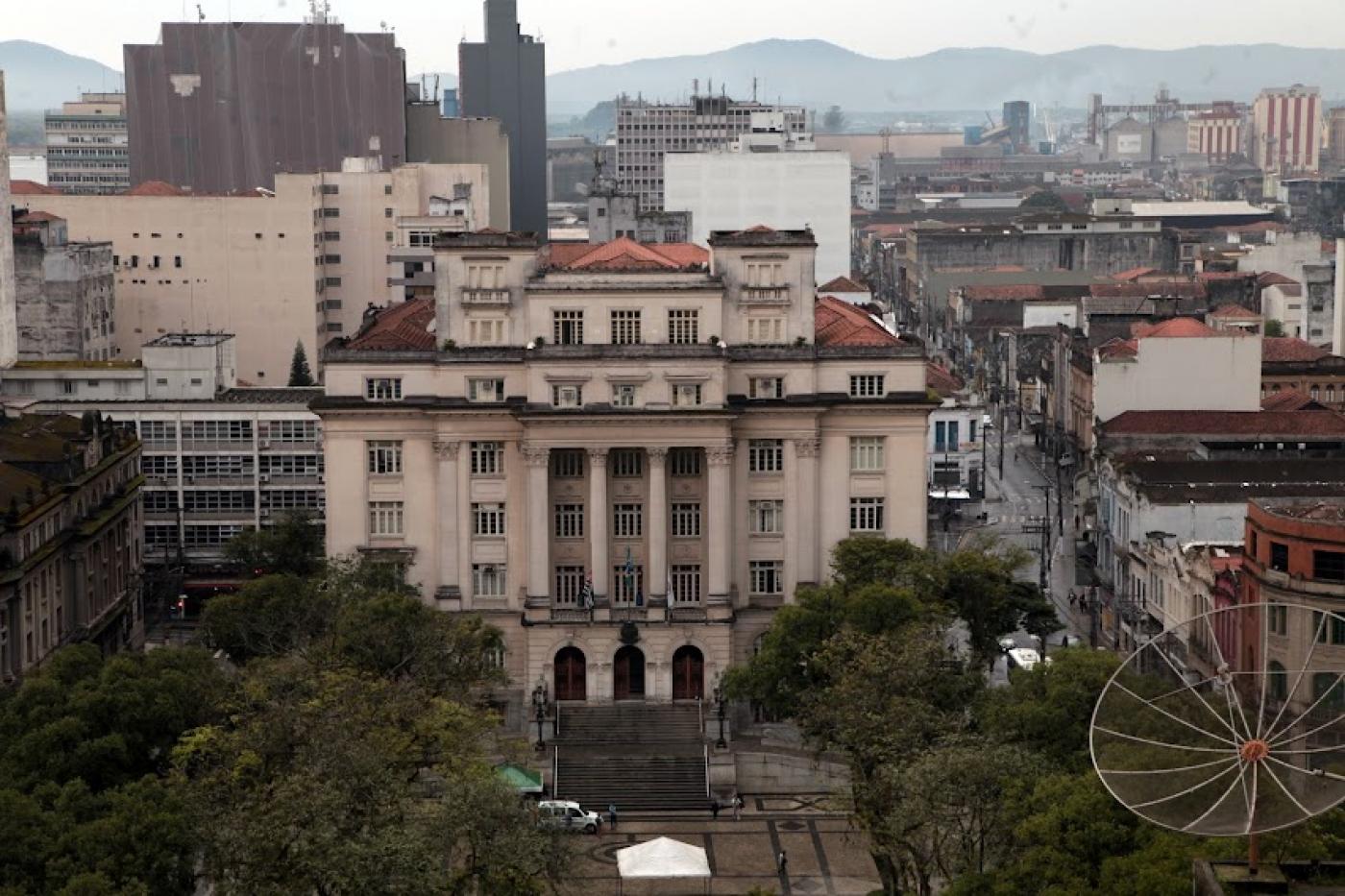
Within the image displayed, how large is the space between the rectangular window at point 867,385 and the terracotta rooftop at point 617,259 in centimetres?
899

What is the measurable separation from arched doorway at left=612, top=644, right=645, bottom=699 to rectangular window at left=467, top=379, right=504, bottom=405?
13.1m

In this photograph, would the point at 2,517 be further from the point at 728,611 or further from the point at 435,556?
the point at 728,611

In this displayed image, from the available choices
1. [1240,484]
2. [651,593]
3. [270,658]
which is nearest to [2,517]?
[270,658]

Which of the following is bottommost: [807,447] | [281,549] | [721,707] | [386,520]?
[721,707]

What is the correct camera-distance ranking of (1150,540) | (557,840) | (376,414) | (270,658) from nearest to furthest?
(557,840), (270,658), (376,414), (1150,540)

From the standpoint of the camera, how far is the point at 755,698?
117812 mm

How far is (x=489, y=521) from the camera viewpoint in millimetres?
132000

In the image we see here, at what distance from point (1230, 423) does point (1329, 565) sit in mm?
57043

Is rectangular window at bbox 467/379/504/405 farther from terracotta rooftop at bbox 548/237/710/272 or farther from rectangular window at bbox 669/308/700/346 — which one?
rectangular window at bbox 669/308/700/346

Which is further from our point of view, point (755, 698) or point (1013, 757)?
point (755, 698)

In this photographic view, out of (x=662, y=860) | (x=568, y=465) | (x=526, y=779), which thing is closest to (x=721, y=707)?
(x=526, y=779)

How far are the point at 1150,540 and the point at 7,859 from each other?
240 feet

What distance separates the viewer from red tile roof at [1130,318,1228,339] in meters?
182

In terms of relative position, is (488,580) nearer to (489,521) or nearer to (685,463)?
(489,521)
